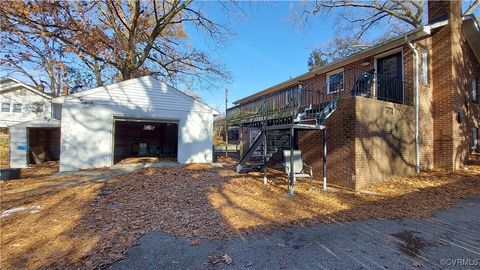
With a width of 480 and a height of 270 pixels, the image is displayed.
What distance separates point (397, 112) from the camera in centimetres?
823

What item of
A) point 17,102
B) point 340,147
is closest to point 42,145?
point 17,102

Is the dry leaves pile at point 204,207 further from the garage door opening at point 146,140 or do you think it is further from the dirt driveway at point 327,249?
the garage door opening at point 146,140

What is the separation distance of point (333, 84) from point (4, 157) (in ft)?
62.9

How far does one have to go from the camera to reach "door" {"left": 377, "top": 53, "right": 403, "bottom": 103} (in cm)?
951

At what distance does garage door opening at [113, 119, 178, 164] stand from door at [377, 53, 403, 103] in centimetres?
1243

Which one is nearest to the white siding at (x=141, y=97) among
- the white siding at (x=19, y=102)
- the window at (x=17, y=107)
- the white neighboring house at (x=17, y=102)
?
the white neighboring house at (x=17, y=102)

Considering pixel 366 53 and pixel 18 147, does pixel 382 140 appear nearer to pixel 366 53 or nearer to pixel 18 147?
pixel 366 53

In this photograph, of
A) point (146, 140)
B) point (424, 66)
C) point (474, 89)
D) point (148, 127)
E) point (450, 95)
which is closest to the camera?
point (450, 95)

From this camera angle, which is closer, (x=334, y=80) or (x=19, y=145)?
(x=19, y=145)

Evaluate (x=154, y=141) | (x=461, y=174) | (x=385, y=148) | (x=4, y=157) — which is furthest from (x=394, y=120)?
(x=4, y=157)

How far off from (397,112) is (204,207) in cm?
722

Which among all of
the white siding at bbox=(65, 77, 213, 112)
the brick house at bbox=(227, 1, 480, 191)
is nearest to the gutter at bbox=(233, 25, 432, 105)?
the brick house at bbox=(227, 1, 480, 191)

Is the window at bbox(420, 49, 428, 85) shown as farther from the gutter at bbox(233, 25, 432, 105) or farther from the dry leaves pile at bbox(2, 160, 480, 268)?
the dry leaves pile at bbox(2, 160, 480, 268)

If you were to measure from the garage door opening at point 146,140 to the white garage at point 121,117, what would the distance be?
453cm
